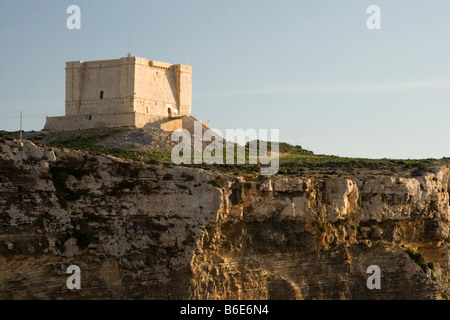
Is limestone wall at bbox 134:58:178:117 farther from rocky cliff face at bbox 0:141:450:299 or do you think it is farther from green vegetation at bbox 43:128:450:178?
rocky cliff face at bbox 0:141:450:299

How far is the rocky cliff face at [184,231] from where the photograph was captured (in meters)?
42.7

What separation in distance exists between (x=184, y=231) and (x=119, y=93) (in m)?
21.3

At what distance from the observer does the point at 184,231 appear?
4478 centimetres

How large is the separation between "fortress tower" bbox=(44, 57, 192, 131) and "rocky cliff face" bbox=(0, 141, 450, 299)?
1691 cm

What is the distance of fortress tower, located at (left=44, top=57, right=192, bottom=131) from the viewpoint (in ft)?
212
